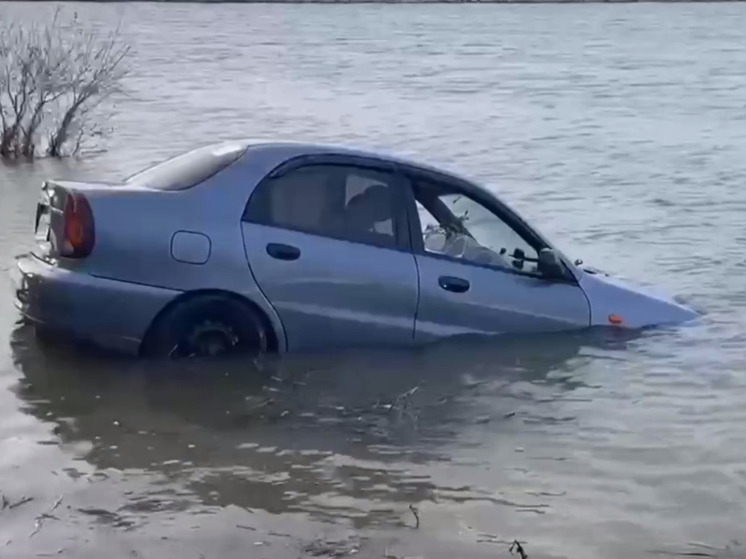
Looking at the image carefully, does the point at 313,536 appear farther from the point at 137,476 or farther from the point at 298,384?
the point at 298,384

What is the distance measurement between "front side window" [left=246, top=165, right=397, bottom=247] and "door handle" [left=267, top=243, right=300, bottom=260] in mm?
134

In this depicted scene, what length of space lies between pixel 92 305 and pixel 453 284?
7.18 feet

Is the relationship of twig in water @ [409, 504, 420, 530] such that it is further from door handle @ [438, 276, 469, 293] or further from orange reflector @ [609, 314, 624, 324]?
orange reflector @ [609, 314, 624, 324]

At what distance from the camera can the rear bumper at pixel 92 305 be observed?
8414 mm

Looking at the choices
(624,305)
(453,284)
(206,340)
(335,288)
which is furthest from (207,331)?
(624,305)

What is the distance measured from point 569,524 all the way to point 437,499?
2.13 ft

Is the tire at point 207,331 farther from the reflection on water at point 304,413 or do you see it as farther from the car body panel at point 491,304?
the car body panel at point 491,304

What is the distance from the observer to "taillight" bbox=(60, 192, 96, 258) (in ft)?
27.5

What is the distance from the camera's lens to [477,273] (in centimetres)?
922

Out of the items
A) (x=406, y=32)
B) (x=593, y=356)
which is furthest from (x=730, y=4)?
(x=593, y=356)

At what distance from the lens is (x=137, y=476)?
710 cm

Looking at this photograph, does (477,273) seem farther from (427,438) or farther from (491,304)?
(427,438)

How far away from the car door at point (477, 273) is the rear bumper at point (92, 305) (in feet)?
5.29

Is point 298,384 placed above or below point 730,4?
below
